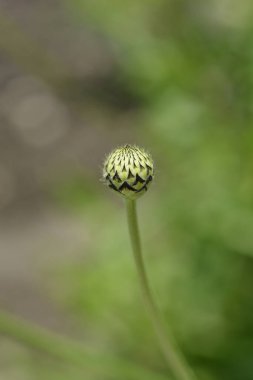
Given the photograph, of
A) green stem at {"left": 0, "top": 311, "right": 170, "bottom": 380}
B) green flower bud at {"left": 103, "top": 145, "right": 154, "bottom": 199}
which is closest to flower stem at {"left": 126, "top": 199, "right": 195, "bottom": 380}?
green flower bud at {"left": 103, "top": 145, "right": 154, "bottom": 199}

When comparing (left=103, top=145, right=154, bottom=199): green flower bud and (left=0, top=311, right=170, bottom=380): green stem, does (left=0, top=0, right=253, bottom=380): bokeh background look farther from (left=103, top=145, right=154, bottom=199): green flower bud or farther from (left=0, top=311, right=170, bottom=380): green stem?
(left=103, top=145, right=154, bottom=199): green flower bud

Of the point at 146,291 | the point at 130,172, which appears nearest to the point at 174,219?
the point at 146,291

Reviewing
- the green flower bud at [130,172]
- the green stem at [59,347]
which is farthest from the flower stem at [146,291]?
the green stem at [59,347]

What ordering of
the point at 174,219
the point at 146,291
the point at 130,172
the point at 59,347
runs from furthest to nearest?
1. the point at 174,219
2. the point at 59,347
3. the point at 146,291
4. the point at 130,172

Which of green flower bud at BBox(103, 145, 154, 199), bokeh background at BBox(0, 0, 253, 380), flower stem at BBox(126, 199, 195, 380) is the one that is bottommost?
flower stem at BBox(126, 199, 195, 380)

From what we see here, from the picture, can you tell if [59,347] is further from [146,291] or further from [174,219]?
[174,219]

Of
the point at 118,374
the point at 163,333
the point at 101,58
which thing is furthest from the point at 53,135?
the point at 163,333

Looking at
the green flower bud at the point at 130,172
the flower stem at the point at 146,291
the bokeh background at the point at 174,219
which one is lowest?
the flower stem at the point at 146,291

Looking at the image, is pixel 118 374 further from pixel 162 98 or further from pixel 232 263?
pixel 162 98

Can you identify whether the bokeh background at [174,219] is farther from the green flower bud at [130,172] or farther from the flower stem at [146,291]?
the green flower bud at [130,172]
